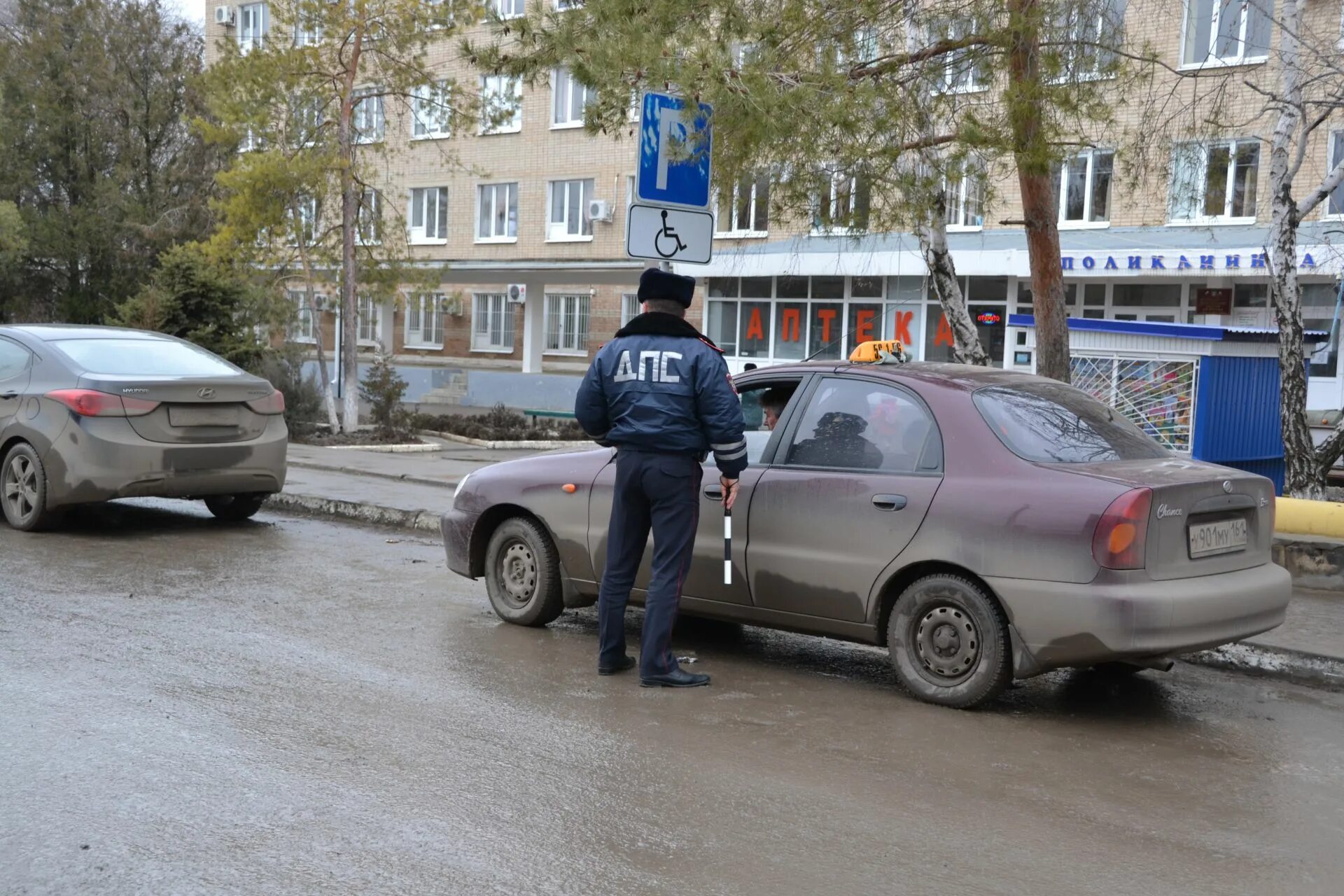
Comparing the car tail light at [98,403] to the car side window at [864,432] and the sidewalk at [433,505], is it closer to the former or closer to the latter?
the sidewalk at [433,505]

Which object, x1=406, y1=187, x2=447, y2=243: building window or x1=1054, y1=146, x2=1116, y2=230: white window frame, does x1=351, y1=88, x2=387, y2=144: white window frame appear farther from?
x1=406, y1=187, x2=447, y2=243: building window

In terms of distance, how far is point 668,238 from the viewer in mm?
9062

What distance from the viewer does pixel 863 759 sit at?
17.4 ft

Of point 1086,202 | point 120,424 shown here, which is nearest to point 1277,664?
point 120,424

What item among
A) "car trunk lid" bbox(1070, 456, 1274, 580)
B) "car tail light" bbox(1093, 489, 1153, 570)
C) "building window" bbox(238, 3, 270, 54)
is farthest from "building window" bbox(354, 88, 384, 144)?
"building window" bbox(238, 3, 270, 54)

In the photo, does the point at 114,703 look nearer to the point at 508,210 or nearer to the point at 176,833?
the point at 176,833

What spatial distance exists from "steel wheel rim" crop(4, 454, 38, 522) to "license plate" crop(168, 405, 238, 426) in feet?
3.48

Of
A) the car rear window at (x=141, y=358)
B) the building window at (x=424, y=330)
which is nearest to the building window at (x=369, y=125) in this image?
the car rear window at (x=141, y=358)

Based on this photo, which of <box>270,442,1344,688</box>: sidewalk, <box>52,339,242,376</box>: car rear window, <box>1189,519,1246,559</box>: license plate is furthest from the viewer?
<box>52,339,242,376</box>: car rear window

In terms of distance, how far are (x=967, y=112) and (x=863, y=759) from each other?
649cm

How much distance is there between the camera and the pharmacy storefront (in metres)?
24.8

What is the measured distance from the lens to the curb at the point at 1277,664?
6.97 meters

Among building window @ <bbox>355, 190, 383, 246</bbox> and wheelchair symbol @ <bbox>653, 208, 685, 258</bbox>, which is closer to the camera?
wheelchair symbol @ <bbox>653, 208, 685, 258</bbox>

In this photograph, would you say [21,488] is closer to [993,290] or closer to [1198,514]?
[1198,514]
